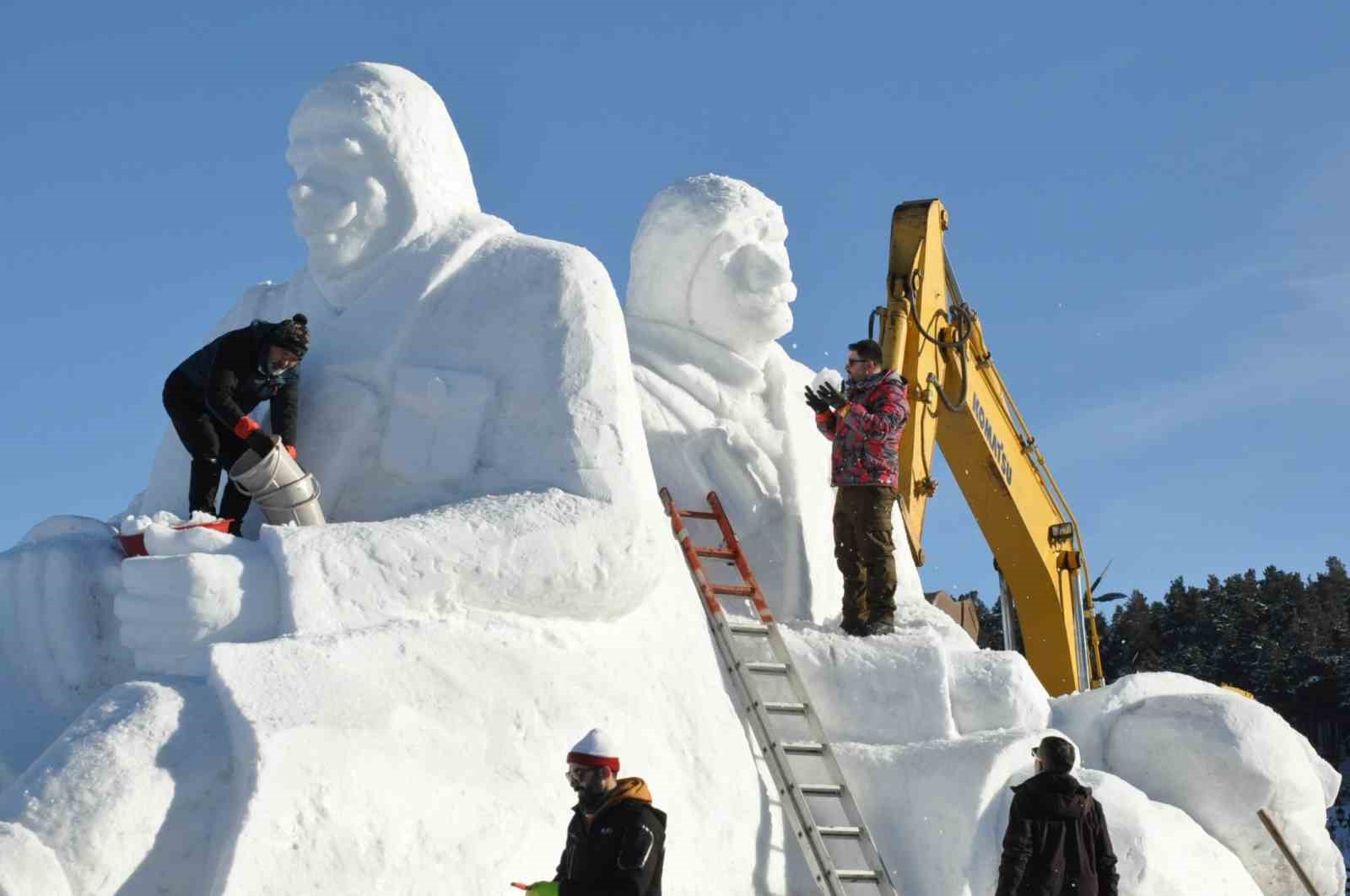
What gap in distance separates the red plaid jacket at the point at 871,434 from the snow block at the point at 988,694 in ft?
2.79

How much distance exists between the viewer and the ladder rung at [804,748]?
7316 millimetres

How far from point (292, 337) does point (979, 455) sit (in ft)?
24.2

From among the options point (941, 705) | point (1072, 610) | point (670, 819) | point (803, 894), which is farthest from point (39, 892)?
point (1072, 610)

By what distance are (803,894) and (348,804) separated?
2.30 meters

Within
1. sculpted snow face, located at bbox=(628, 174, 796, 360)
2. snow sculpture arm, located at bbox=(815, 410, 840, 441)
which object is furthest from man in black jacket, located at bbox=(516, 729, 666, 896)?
sculpted snow face, located at bbox=(628, 174, 796, 360)

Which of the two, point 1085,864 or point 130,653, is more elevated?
point 130,653

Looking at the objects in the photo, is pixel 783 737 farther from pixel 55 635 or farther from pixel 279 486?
pixel 55 635

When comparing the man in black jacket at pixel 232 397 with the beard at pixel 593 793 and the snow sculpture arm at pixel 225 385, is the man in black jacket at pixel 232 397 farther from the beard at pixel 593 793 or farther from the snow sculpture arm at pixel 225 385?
the beard at pixel 593 793

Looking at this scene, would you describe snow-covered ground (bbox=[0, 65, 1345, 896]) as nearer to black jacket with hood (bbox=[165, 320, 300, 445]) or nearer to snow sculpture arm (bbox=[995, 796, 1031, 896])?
black jacket with hood (bbox=[165, 320, 300, 445])

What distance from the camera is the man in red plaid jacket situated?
8.19 meters

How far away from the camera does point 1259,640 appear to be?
106ft

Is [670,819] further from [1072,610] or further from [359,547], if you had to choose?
[1072,610]

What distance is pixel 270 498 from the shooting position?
6379 mm

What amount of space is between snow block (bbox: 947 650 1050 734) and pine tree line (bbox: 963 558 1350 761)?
22.9m
